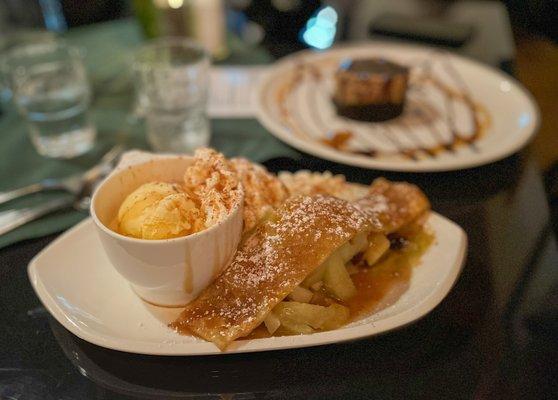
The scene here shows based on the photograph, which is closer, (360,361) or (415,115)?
(360,361)

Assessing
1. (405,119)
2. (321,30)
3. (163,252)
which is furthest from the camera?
(321,30)

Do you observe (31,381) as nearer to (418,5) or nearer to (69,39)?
(69,39)

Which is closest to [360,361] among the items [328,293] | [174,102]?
[328,293]

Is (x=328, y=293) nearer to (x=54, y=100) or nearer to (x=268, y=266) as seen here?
(x=268, y=266)

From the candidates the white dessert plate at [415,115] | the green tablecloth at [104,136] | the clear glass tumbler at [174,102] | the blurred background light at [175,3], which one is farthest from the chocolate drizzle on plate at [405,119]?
the blurred background light at [175,3]

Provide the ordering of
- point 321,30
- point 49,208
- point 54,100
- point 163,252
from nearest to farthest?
1. point 163,252
2. point 49,208
3. point 54,100
4. point 321,30

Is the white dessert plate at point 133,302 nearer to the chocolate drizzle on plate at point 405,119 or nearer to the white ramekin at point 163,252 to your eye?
the white ramekin at point 163,252

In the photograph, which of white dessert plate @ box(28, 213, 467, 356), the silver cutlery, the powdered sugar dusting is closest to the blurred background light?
the silver cutlery
